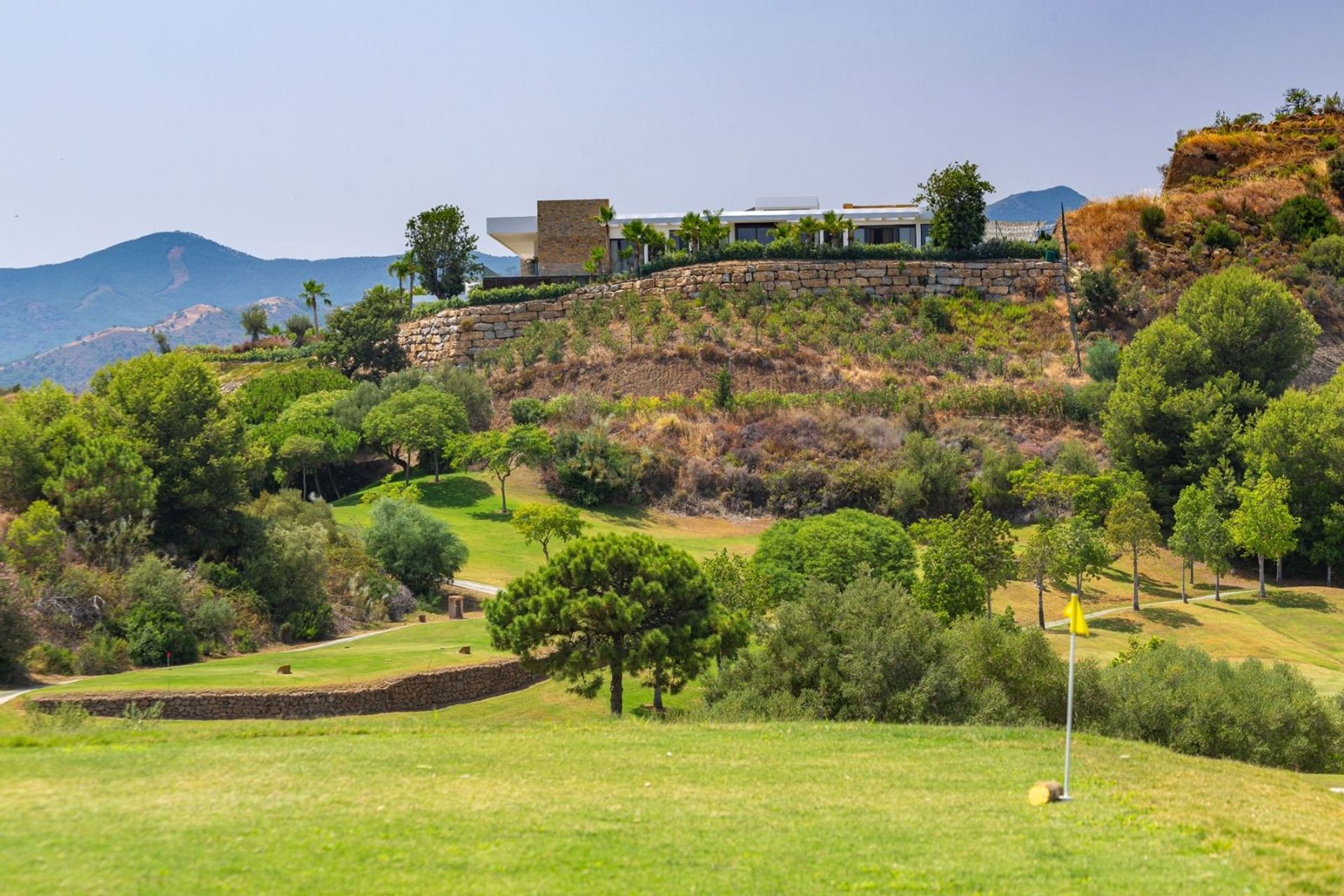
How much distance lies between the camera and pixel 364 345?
2525 inches

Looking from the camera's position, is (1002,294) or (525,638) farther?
(1002,294)

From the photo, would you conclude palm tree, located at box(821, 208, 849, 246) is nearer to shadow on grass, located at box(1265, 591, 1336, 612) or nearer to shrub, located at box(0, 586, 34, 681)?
shadow on grass, located at box(1265, 591, 1336, 612)

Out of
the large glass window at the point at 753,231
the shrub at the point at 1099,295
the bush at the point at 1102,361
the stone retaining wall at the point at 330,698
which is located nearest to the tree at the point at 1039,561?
the stone retaining wall at the point at 330,698

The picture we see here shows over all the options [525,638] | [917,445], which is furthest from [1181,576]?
[525,638]

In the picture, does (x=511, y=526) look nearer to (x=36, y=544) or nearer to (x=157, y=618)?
(x=157, y=618)

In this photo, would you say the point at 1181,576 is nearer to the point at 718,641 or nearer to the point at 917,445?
the point at 917,445

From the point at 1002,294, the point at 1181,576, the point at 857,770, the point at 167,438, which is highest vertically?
the point at 1002,294

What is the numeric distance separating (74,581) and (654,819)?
2134cm

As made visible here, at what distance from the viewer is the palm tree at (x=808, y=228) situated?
6638cm

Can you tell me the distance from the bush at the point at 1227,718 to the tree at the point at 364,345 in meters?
47.3

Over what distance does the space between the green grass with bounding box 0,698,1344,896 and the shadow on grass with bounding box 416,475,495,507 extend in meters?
34.1

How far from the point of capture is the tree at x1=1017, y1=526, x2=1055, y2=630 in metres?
38.7

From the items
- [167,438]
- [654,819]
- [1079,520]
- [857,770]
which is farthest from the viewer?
[1079,520]

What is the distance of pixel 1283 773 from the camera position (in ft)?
55.2
